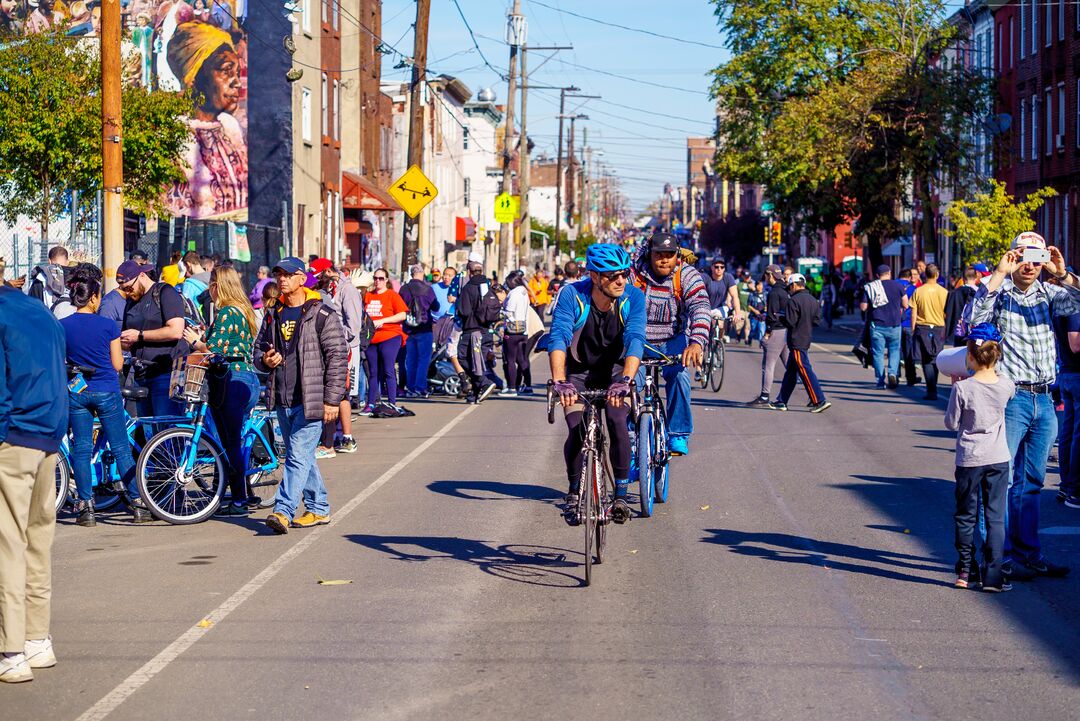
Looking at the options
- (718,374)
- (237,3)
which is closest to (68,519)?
(718,374)

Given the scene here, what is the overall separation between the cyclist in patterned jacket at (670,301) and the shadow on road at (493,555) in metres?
2.12

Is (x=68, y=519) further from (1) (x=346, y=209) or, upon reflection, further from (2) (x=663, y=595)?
(1) (x=346, y=209)

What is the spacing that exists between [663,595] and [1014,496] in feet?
7.23

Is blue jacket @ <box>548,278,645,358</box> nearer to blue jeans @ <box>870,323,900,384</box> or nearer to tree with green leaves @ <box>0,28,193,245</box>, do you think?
blue jeans @ <box>870,323,900,384</box>

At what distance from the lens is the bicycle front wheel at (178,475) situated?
10.7 metres

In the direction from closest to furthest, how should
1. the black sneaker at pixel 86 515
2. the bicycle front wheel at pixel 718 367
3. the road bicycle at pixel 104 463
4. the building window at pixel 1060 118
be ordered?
the black sneaker at pixel 86 515, the road bicycle at pixel 104 463, the bicycle front wheel at pixel 718 367, the building window at pixel 1060 118

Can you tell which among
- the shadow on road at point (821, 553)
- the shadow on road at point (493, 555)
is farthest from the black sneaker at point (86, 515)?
the shadow on road at point (821, 553)

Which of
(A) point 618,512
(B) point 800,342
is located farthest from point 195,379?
(B) point 800,342

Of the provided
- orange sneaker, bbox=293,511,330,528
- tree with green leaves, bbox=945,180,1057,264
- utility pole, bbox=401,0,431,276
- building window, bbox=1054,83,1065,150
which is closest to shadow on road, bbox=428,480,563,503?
orange sneaker, bbox=293,511,330,528

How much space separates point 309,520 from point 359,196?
34593mm

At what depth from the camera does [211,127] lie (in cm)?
3694

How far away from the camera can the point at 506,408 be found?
19953mm

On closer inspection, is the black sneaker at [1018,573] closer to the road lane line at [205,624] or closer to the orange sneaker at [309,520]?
the road lane line at [205,624]

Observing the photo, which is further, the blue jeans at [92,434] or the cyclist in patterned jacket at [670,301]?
the cyclist in patterned jacket at [670,301]
